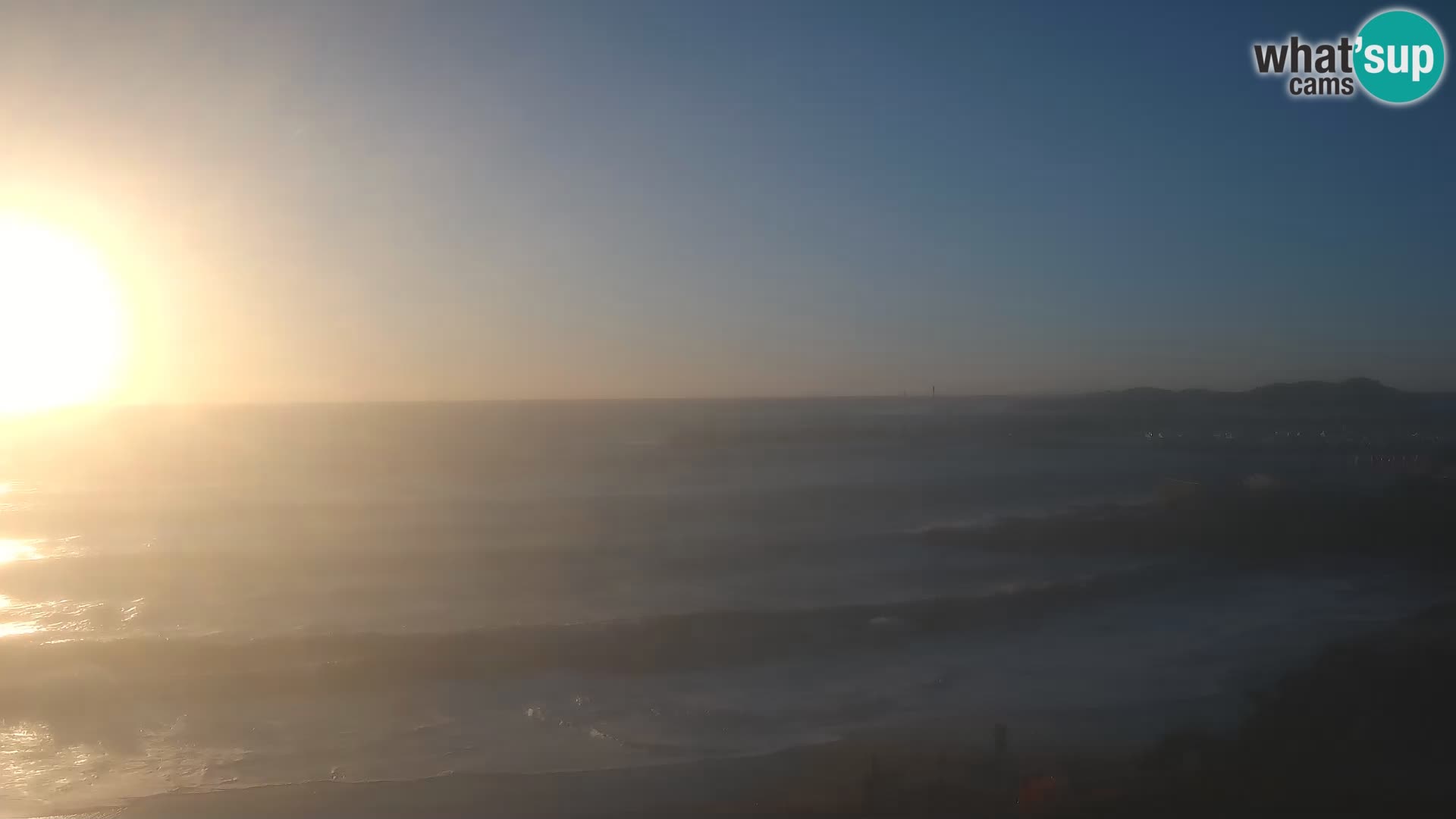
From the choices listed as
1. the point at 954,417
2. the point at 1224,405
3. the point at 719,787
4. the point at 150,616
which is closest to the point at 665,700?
the point at 719,787

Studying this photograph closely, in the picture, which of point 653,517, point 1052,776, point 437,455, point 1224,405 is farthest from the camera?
point 1224,405

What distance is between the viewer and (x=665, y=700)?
14297 millimetres

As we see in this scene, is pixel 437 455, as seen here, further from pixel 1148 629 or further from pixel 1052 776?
pixel 1052 776

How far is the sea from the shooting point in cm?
1278

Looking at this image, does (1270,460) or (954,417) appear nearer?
(1270,460)

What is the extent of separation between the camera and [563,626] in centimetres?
1898

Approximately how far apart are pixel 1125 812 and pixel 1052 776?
5.71 ft

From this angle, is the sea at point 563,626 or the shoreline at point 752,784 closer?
the shoreline at point 752,784

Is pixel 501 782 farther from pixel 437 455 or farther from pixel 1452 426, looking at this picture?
pixel 1452 426

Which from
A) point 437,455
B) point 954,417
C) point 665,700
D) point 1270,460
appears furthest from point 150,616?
point 954,417

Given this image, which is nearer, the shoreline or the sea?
the shoreline

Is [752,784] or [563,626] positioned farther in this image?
[563,626]

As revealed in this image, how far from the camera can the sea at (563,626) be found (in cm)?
1278

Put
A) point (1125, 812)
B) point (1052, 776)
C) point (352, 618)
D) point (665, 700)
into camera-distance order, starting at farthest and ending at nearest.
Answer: point (352, 618) → point (665, 700) → point (1052, 776) → point (1125, 812)
